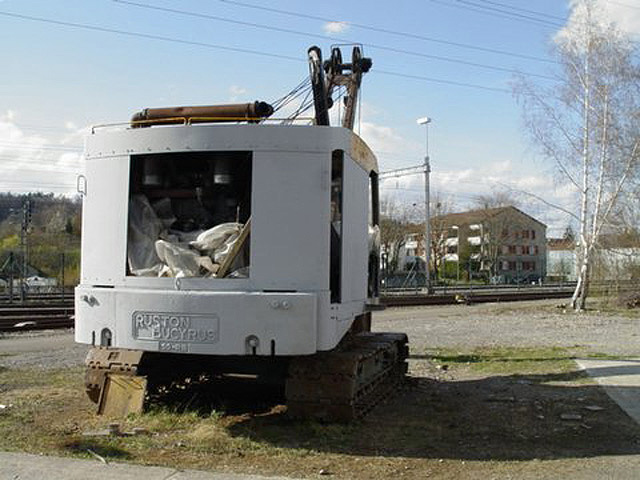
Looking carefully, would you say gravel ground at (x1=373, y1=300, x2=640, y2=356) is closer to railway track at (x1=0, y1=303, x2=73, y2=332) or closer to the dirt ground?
the dirt ground

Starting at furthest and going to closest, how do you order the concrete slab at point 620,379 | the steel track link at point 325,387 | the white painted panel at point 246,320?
the concrete slab at point 620,379
the steel track link at point 325,387
the white painted panel at point 246,320

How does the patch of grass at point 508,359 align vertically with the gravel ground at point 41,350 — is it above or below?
above

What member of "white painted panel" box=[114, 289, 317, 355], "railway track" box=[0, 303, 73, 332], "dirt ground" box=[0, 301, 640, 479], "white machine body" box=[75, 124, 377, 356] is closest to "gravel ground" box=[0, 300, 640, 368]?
"railway track" box=[0, 303, 73, 332]

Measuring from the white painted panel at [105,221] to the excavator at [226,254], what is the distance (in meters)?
0.01

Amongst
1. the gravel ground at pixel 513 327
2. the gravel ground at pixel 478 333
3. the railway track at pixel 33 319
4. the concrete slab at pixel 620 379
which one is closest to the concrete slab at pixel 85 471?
the concrete slab at pixel 620 379

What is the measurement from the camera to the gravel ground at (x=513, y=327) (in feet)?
54.6

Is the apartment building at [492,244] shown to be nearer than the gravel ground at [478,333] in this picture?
No

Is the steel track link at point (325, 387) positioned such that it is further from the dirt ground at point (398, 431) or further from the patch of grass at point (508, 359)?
the patch of grass at point (508, 359)

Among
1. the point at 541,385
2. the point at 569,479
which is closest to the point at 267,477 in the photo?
the point at 569,479

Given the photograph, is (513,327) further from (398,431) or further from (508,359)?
(398,431)

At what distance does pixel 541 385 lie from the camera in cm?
1024

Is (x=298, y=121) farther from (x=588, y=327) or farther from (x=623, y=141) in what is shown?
(x=623, y=141)

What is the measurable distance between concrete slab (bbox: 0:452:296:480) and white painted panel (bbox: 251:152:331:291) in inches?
70.2

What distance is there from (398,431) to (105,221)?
3583 millimetres
